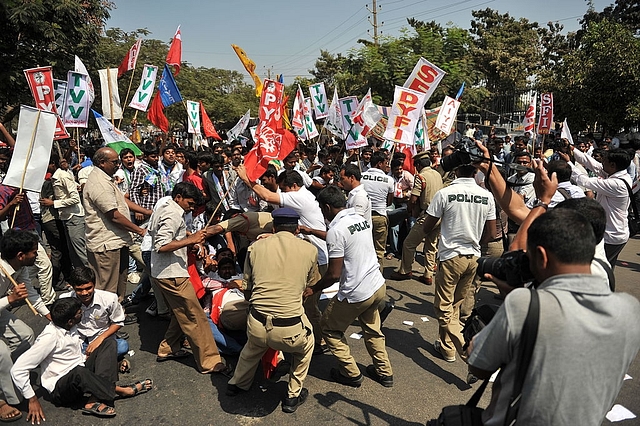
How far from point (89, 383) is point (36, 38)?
13.2m

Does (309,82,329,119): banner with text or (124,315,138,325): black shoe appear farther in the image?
(309,82,329,119): banner with text

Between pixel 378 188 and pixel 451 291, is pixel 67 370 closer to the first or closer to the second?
pixel 451 291

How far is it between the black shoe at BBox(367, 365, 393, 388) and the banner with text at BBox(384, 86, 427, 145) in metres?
3.79

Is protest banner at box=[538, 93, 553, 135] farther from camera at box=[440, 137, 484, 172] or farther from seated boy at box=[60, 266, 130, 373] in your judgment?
seated boy at box=[60, 266, 130, 373]

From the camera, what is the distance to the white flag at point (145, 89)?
9102mm

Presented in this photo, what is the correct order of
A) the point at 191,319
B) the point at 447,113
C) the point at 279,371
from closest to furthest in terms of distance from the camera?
the point at 279,371
the point at 191,319
the point at 447,113

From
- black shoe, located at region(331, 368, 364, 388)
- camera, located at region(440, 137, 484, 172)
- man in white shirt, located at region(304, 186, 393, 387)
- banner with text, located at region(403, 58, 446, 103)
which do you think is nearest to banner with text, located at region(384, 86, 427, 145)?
banner with text, located at region(403, 58, 446, 103)

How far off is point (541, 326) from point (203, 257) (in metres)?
4.10

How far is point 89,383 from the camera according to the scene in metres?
3.67

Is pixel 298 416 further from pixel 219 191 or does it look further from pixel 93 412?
pixel 219 191

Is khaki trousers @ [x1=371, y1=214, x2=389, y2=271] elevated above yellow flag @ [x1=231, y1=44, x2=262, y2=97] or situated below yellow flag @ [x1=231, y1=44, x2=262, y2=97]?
below

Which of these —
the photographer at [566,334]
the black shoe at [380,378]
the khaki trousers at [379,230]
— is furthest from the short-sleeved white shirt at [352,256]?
the khaki trousers at [379,230]

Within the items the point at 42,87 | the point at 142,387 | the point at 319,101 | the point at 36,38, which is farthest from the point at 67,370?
the point at 36,38

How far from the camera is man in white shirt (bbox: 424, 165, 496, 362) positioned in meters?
4.32
